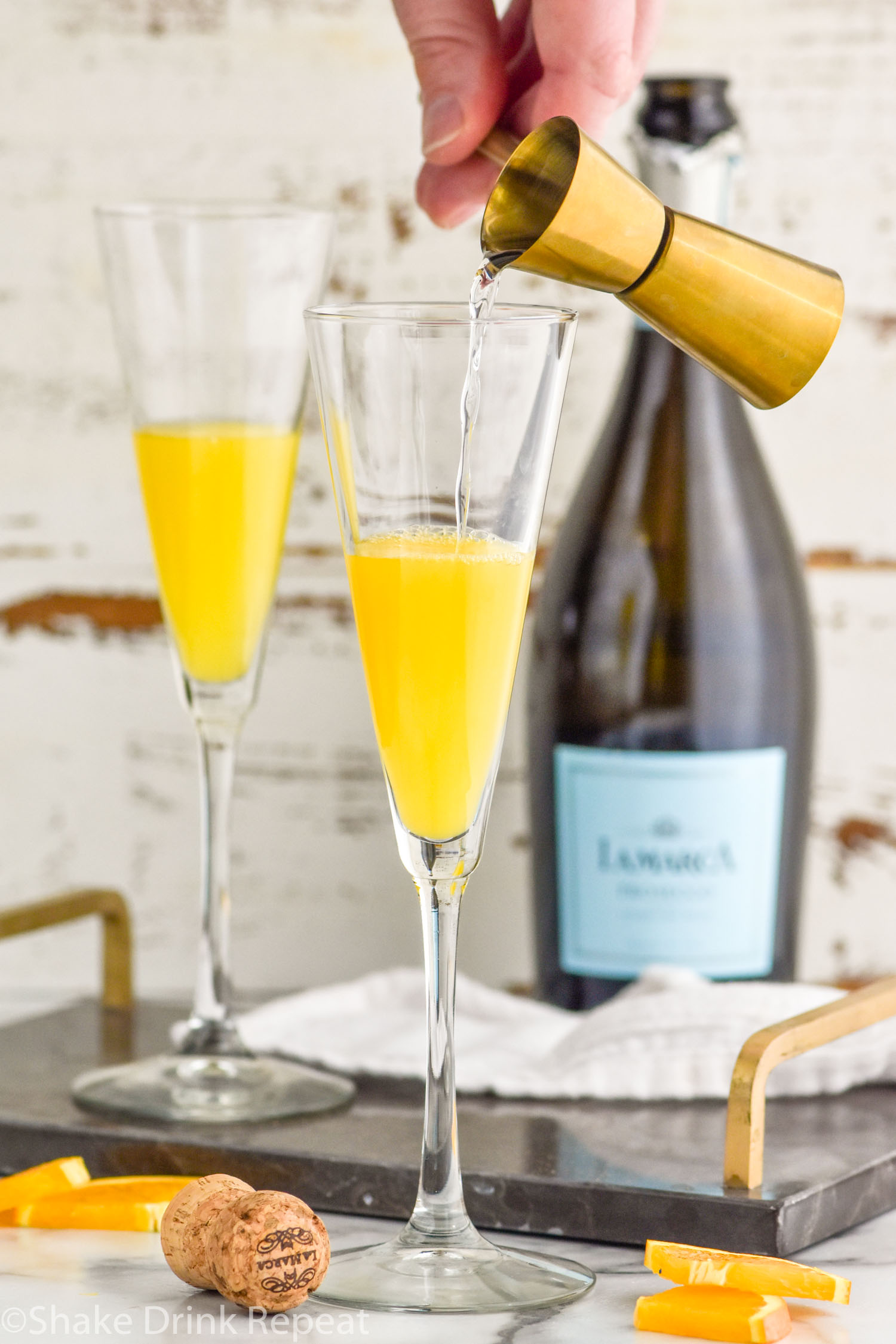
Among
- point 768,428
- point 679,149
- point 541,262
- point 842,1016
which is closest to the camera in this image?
point 541,262

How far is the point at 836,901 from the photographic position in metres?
1.23

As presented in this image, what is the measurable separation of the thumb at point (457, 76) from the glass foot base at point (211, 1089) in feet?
1.45

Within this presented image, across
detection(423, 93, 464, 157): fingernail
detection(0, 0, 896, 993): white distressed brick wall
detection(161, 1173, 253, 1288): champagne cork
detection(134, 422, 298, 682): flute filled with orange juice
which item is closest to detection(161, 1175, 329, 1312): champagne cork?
detection(161, 1173, 253, 1288): champagne cork

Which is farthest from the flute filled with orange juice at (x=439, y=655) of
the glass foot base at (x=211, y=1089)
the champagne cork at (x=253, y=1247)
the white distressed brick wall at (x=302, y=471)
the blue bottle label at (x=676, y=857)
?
the white distressed brick wall at (x=302, y=471)

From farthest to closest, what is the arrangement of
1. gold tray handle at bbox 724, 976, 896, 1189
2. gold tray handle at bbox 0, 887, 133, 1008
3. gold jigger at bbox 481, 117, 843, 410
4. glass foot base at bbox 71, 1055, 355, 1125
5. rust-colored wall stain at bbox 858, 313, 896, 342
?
1. rust-colored wall stain at bbox 858, 313, 896, 342
2. gold tray handle at bbox 0, 887, 133, 1008
3. glass foot base at bbox 71, 1055, 355, 1125
4. gold tray handle at bbox 724, 976, 896, 1189
5. gold jigger at bbox 481, 117, 843, 410

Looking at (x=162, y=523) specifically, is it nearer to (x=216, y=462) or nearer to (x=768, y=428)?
(x=216, y=462)

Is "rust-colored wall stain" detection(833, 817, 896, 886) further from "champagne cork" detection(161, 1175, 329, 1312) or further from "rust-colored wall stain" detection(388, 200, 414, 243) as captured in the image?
"champagne cork" detection(161, 1175, 329, 1312)

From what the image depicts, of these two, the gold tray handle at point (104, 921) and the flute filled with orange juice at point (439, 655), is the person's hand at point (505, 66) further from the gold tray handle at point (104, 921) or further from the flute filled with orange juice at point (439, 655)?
the gold tray handle at point (104, 921)

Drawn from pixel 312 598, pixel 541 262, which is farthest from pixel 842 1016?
pixel 312 598

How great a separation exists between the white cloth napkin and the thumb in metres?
0.42

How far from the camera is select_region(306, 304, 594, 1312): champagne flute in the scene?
0.65 metres

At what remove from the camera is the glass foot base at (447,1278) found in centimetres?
63

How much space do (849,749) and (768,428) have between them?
0.22 m

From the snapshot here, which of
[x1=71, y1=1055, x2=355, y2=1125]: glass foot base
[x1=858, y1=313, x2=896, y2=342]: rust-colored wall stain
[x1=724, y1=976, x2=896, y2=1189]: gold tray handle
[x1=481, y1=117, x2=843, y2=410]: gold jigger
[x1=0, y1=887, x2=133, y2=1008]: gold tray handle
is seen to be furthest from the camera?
[x1=858, y1=313, x2=896, y2=342]: rust-colored wall stain
